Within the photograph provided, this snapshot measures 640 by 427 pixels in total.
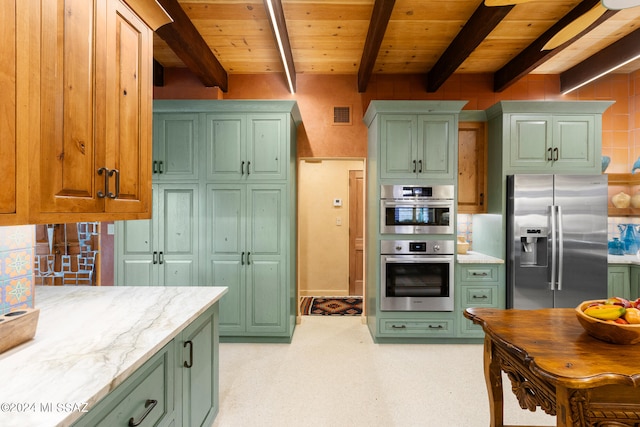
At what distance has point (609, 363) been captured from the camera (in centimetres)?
113

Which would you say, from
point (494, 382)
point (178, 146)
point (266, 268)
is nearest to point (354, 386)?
point (494, 382)

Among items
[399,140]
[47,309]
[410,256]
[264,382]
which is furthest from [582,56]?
[47,309]

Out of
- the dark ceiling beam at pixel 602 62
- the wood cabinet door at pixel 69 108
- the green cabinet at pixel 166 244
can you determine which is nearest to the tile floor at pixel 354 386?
the green cabinet at pixel 166 244

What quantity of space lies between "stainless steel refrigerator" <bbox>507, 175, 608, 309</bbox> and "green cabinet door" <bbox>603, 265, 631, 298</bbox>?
0.29 metres

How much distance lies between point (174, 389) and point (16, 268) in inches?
A: 32.2

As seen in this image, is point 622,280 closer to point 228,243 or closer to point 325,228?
point 325,228

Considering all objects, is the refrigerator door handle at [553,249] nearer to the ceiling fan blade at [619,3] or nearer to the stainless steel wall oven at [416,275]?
the stainless steel wall oven at [416,275]

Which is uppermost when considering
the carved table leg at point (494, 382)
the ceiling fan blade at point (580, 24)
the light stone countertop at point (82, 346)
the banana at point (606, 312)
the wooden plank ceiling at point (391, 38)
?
the wooden plank ceiling at point (391, 38)

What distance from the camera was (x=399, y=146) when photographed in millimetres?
3178

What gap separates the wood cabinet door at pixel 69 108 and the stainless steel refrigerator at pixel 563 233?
3.34m

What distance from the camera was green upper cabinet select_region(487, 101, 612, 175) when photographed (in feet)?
10.2

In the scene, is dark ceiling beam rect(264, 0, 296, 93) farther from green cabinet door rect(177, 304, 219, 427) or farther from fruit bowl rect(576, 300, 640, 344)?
fruit bowl rect(576, 300, 640, 344)

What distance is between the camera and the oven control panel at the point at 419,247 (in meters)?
3.14

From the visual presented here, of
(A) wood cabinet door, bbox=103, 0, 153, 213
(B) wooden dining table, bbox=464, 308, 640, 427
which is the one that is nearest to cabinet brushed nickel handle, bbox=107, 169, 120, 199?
(A) wood cabinet door, bbox=103, 0, 153, 213
